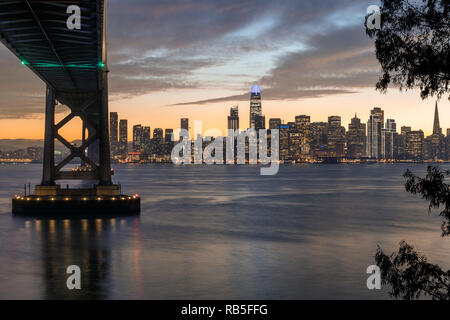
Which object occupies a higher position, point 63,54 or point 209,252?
point 63,54

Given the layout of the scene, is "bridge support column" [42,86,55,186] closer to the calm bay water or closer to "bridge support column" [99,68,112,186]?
"bridge support column" [99,68,112,186]

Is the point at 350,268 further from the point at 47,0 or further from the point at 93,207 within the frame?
the point at 93,207

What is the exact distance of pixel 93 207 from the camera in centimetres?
3728

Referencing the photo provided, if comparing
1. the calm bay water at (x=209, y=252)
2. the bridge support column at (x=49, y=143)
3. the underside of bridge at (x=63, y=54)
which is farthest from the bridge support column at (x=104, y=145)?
the calm bay water at (x=209, y=252)

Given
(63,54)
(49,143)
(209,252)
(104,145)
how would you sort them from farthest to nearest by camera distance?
1. (49,143)
2. (104,145)
3. (63,54)
4. (209,252)

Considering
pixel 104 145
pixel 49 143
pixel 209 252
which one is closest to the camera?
pixel 209 252

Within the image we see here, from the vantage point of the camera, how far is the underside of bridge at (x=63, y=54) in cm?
2088

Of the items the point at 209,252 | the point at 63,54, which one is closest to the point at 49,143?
the point at 63,54

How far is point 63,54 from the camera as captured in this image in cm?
2928

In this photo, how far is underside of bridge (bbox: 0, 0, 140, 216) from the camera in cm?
2088

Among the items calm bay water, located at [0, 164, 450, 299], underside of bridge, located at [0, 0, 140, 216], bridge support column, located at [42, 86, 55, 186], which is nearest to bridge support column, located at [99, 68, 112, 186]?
underside of bridge, located at [0, 0, 140, 216]

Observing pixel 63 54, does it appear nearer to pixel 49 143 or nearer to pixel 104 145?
pixel 104 145

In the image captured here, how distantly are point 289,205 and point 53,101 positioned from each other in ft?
83.3
